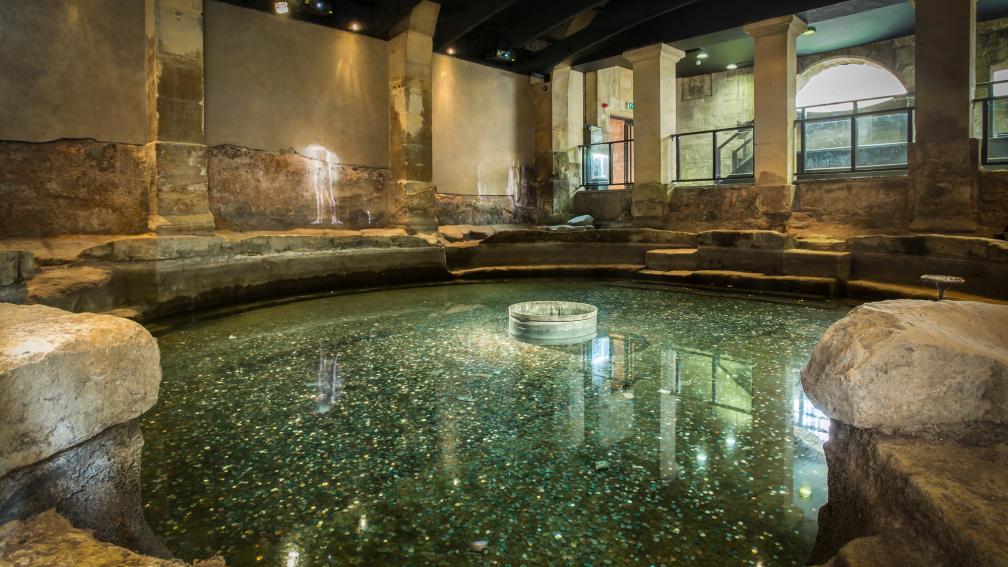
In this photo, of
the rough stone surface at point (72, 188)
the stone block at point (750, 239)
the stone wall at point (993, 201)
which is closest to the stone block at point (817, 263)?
the stone block at point (750, 239)

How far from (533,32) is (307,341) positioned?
799cm

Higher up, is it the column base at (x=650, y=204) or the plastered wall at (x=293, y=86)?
the plastered wall at (x=293, y=86)

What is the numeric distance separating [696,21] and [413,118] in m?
5.18

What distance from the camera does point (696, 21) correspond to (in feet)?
31.5

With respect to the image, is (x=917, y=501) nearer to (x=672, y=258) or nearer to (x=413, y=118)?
(x=672, y=258)

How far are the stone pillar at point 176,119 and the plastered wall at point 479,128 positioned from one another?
4.27 metres

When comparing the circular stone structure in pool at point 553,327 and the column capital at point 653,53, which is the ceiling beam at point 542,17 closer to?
the column capital at point 653,53

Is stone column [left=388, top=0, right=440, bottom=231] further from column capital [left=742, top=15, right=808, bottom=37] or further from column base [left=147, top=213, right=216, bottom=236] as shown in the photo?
column capital [left=742, top=15, right=808, bottom=37]

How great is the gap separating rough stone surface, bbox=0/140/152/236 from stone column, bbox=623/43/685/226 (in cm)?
→ 790

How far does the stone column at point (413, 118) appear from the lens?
8.98 metres

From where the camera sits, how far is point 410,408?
9.43 feet

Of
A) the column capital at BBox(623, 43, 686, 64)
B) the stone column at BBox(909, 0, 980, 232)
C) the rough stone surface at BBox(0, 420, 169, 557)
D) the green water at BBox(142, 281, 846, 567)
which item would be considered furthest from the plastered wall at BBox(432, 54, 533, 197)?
the rough stone surface at BBox(0, 420, 169, 557)

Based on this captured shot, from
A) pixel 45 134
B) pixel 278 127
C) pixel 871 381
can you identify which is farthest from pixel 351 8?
pixel 871 381

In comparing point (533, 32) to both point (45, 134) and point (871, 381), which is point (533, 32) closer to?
point (45, 134)
